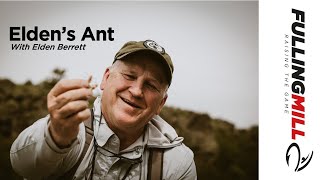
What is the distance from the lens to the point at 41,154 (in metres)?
2.15

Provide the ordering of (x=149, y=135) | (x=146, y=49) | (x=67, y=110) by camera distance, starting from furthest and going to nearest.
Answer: (x=149, y=135)
(x=146, y=49)
(x=67, y=110)

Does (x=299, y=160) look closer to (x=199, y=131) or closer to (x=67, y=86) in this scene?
(x=199, y=131)

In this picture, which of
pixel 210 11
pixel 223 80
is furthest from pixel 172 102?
pixel 210 11

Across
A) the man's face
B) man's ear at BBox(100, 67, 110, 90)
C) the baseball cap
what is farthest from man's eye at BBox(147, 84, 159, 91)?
man's ear at BBox(100, 67, 110, 90)

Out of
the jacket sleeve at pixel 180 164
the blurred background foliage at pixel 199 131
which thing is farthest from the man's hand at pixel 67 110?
the jacket sleeve at pixel 180 164

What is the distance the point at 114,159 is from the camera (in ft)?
7.57

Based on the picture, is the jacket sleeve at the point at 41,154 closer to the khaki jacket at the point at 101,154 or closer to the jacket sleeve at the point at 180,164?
the khaki jacket at the point at 101,154

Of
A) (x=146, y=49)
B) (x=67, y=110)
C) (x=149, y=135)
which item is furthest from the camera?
(x=149, y=135)

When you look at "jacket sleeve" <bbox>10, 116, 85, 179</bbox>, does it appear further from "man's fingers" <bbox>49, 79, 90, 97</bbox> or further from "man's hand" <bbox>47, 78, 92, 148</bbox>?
"man's fingers" <bbox>49, 79, 90, 97</bbox>

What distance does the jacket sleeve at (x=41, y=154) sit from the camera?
84.3 inches

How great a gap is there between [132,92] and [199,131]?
48cm

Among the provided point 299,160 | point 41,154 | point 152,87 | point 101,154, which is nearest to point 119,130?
point 101,154

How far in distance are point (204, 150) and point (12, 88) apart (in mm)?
1180

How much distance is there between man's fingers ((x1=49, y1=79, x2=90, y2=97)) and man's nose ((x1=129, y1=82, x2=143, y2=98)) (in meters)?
0.24
